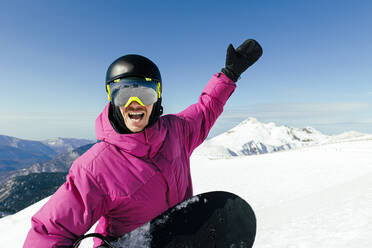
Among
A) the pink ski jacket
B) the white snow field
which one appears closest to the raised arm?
the pink ski jacket

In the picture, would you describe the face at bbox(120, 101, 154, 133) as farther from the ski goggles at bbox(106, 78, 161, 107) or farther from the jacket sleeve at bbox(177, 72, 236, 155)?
the jacket sleeve at bbox(177, 72, 236, 155)

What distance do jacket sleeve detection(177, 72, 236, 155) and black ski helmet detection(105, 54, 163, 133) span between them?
0.68 m

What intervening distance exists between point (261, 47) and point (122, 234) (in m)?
2.70

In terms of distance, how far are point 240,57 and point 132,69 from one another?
1.53m

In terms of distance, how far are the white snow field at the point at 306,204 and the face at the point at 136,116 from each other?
10.2ft

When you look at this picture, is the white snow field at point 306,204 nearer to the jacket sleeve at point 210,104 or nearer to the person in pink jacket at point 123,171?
the jacket sleeve at point 210,104

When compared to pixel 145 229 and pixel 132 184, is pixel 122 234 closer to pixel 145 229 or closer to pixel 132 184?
pixel 145 229

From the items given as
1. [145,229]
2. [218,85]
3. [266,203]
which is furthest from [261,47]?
[266,203]

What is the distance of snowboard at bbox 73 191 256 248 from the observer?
1.50 m

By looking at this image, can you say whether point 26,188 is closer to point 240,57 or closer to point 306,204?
point 306,204

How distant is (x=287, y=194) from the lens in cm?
741

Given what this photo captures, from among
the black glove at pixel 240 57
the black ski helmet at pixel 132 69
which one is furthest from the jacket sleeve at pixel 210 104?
the black ski helmet at pixel 132 69

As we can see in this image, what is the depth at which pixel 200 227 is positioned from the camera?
62.3 inches

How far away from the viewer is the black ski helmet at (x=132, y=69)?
1801mm
